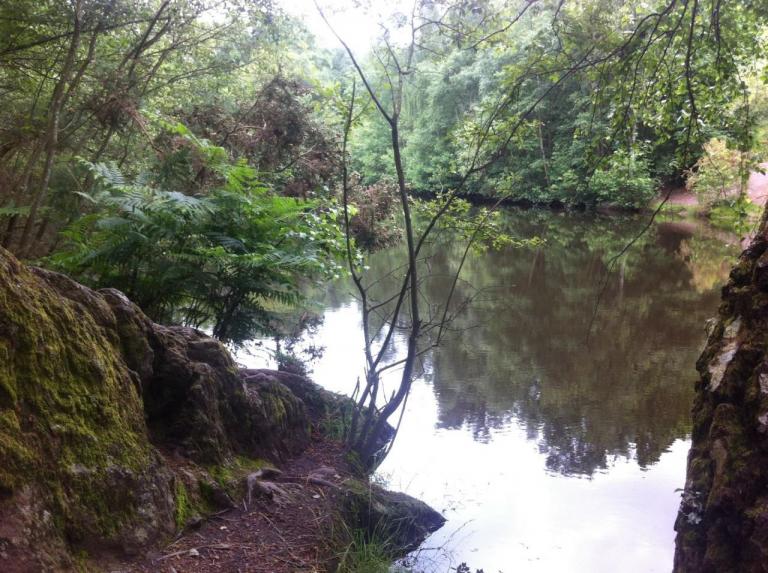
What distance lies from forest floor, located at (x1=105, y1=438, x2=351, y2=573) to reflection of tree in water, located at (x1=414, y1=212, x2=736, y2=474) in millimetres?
2889

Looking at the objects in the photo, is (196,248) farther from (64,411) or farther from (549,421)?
(549,421)

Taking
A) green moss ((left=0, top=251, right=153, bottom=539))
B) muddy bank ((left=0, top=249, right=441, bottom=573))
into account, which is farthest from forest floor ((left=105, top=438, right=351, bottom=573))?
green moss ((left=0, top=251, right=153, bottom=539))

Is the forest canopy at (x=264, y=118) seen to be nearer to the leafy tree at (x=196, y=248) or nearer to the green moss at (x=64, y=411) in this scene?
the leafy tree at (x=196, y=248)

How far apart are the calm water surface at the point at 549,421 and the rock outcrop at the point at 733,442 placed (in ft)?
2.60

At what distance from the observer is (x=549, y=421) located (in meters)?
6.78

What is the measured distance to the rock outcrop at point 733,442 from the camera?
9.59 feet

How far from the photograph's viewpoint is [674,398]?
7.35 meters

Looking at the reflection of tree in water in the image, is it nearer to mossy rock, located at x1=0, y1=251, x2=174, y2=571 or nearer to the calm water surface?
the calm water surface

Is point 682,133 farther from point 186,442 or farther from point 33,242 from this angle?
point 33,242

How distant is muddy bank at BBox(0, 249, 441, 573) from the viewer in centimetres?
217

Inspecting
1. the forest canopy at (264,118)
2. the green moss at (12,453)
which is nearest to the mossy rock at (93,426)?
the green moss at (12,453)

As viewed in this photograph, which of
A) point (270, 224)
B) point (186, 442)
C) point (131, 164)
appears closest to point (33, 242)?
point (131, 164)

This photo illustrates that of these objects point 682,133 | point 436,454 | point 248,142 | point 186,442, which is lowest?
point 186,442

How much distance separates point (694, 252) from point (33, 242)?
17.1 m
